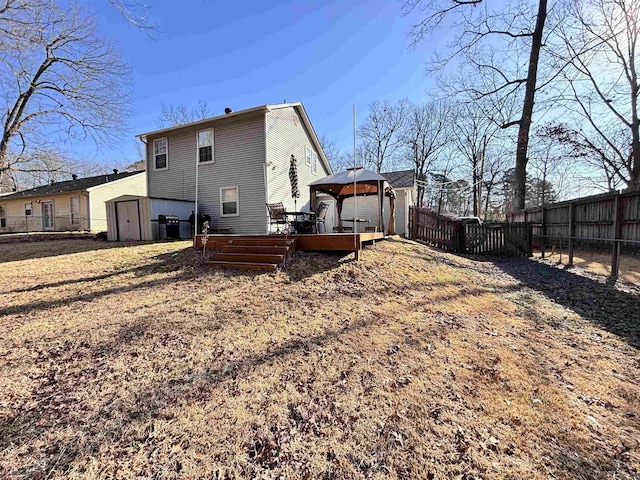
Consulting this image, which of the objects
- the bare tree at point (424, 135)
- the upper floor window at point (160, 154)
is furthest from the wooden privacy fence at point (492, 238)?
the bare tree at point (424, 135)

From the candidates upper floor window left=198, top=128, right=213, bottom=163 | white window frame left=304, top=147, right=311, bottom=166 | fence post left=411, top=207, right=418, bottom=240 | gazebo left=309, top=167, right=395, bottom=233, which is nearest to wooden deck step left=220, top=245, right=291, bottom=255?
gazebo left=309, top=167, right=395, bottom=233

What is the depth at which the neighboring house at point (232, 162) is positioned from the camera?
1146 centimetres

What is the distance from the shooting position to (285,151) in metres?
12.9

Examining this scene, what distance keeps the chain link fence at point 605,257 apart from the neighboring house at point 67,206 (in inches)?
907

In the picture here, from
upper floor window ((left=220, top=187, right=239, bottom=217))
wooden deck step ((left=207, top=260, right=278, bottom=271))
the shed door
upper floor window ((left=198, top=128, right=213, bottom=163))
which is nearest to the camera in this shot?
wooden deck step ((left=207, top=260, right=278, bottom=271))

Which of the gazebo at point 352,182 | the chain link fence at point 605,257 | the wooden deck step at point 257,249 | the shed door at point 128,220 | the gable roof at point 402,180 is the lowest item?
the chain link fence at point 605,257

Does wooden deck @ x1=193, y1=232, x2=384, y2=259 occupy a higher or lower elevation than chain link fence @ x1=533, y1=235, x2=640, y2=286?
higher

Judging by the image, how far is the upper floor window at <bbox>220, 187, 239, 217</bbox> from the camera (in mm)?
12016

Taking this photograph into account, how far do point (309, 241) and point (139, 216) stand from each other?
7.89m

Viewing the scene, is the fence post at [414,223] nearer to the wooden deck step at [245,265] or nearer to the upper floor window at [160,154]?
the wooden deck step at [245,265]

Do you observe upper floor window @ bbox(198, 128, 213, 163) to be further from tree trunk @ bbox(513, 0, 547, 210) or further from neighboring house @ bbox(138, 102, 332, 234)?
tree trunk @ bbox(513, 0, 547, 210)

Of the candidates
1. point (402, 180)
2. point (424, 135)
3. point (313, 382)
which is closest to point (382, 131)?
point (424, 135)

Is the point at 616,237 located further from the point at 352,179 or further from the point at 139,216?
the point at 139,216

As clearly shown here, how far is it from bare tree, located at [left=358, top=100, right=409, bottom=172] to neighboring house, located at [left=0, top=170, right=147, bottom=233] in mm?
21985
